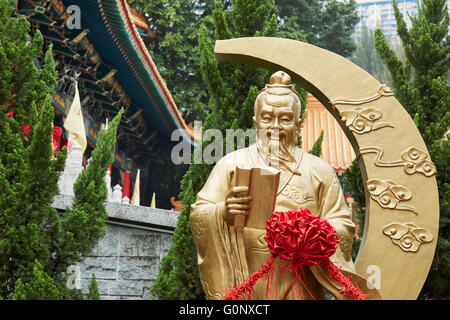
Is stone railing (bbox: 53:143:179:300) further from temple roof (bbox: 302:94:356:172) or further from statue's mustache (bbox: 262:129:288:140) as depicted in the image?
temple roof (bbox: 302:94:356:172)

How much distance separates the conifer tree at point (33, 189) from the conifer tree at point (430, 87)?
229cm

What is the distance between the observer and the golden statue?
12.6 ft

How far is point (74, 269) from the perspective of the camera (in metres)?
4.75

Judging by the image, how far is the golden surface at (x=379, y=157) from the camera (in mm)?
4262

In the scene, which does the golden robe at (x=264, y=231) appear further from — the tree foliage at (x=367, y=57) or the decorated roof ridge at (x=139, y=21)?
the tree foliage at (x=367, y=57)

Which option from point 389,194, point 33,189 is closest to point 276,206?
point 389,194

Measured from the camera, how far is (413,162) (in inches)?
175

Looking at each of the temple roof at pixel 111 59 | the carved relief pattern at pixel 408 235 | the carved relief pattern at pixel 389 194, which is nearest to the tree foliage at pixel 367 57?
the temple roof at pixel 111 59

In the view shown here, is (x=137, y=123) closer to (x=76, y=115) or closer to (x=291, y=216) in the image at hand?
(x=76, y=115)

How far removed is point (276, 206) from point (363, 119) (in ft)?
3.25

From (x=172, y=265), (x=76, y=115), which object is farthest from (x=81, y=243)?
(x=76, y=115)

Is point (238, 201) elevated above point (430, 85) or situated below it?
below

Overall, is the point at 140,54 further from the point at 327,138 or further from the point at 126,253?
the point at 126,253
